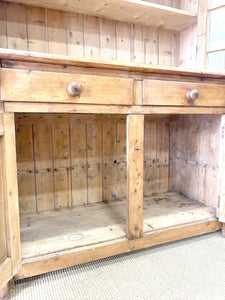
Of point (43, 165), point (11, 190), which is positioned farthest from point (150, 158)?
point (11, 190)

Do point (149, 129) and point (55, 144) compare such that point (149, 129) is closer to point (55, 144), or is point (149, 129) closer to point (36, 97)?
point (55, 144)

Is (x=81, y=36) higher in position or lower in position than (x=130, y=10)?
lower

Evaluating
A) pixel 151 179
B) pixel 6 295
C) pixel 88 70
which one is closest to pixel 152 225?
pixel 151 179

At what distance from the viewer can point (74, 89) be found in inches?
35.4

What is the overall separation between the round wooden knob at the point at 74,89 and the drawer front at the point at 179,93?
0.33m

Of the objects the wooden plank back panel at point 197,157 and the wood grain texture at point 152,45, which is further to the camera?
the wood grain texture at point 152,45

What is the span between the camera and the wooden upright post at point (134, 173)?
1.07 m

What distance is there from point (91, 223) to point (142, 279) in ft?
1.39

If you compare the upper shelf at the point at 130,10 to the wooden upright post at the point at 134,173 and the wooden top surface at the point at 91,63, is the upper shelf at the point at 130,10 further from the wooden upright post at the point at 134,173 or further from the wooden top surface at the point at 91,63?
the wooden upright post at the point at 134,173

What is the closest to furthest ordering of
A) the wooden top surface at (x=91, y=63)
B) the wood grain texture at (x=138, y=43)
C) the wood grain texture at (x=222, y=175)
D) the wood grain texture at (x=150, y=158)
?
the wooden top surface at (x=91, y=63) → the wood grain texture at (x=222, y=175) → the wood grain texture at (x=138, y=43) → the wood grain texture at (x=150, y=158)

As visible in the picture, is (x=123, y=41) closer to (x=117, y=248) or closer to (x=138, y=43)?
(x=138, y=43)

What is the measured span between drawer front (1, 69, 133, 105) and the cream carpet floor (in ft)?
2.57

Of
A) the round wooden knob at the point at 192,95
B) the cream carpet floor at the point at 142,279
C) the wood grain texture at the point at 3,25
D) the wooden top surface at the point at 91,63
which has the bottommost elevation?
the cream carpet floor at the point at 142,279

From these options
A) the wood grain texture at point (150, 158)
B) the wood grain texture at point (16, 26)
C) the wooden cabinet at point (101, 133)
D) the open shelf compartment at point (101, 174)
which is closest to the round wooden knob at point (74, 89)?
the wooden cabinet at point (101, 133)
